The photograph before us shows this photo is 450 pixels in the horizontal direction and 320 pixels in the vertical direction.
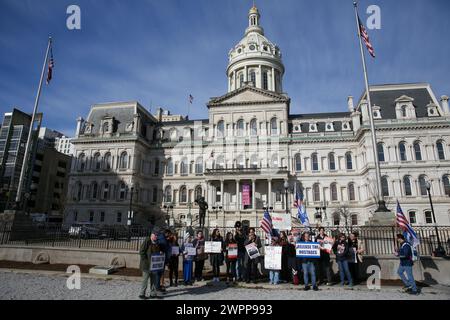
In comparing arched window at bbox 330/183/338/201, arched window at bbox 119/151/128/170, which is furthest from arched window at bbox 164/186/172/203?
arched window at bbox 330/183/338/201

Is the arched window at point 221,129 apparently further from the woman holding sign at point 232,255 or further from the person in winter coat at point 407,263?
the person in winter coat at point 407,263

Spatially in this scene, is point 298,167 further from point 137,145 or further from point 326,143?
point 137,145

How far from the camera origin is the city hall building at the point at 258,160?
38.8 m

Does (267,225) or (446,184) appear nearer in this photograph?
(267,225)

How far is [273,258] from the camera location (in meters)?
10.9

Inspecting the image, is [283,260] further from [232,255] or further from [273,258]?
[232,255]

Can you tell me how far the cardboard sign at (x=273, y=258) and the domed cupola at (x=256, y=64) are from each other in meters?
48.9

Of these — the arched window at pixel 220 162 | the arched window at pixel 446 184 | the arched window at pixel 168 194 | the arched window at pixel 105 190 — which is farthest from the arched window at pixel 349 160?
the arched window at pixel 105 190

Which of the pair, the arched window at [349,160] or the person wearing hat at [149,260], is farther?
the arched window at [349,160]

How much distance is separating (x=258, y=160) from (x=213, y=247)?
Result: 3405 centimetres

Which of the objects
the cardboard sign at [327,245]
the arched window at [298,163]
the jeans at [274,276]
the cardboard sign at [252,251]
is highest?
the arched window at [298,163]

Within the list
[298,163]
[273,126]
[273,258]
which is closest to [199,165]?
[273,126]

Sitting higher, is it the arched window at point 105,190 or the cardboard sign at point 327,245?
the arched window at point 105,190
